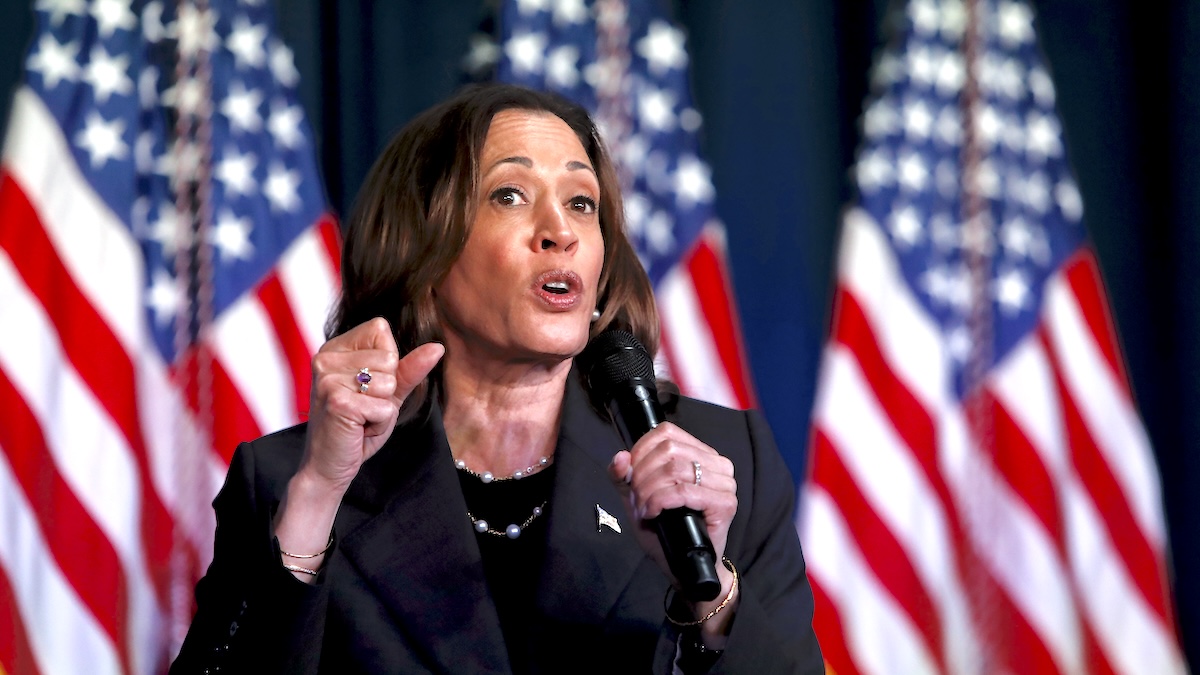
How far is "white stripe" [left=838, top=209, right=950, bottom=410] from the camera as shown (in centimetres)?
294

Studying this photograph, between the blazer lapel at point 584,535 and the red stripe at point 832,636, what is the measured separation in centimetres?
130

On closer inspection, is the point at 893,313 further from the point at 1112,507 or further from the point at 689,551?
the point at 689,551

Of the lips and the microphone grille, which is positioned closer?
the microphone grille

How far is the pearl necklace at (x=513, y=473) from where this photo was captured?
1.71 m

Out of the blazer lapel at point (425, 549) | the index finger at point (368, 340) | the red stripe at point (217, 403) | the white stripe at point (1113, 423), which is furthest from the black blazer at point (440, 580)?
the white stripe at point (1113, 423)

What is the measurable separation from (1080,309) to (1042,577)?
0.68 meters

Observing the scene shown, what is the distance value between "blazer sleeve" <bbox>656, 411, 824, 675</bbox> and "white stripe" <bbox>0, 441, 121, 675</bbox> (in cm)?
165

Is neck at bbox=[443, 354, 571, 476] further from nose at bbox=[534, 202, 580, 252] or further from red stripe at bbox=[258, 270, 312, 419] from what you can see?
red stripe at bbox=[258, 270, 312, 419]

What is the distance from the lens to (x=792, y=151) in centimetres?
315

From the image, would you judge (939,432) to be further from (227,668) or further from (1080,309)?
(227,668)

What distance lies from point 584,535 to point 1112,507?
1875mm

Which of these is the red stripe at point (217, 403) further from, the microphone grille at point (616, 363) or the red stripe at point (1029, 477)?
the red stripe at point (1029, 477)

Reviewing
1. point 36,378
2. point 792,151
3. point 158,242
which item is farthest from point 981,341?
point 36,378

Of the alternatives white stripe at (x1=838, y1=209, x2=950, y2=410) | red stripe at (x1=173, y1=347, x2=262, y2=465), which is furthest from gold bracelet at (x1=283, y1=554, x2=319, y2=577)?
white stripe at (x1=838, y1=209, x2=950, y2=410)
